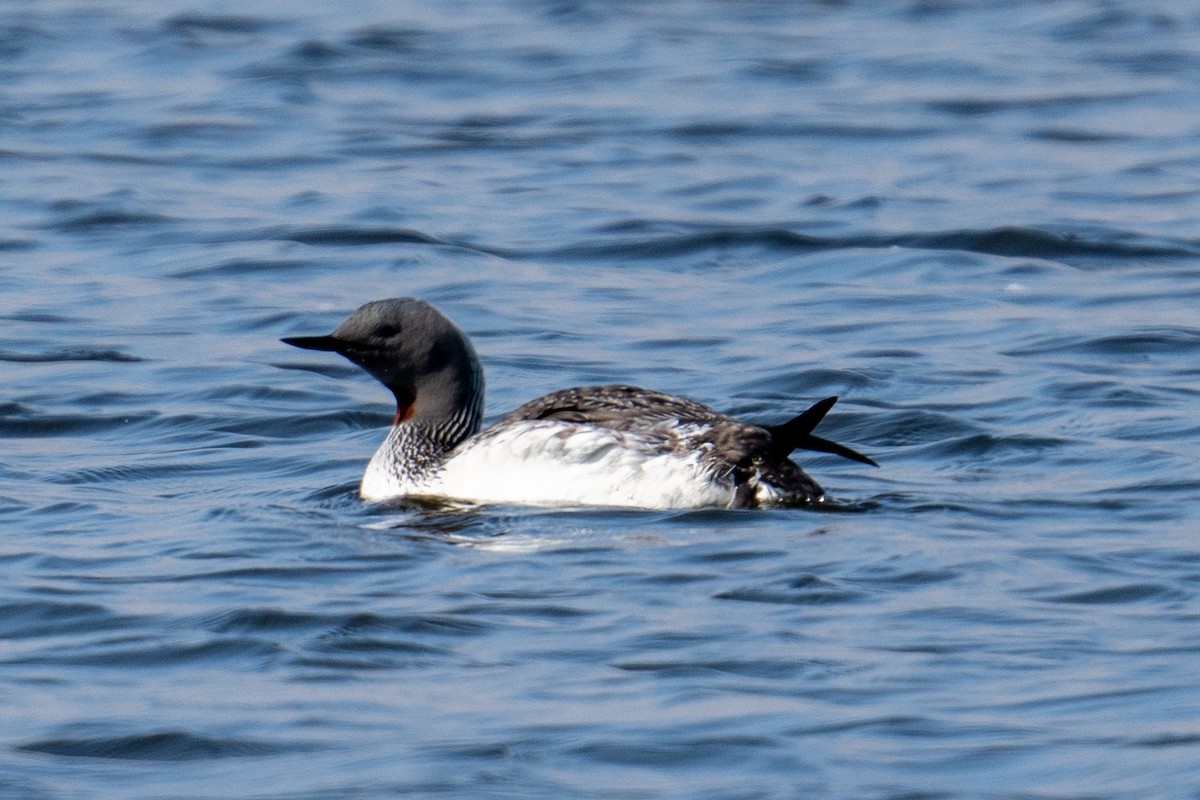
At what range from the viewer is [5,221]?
1551 cm

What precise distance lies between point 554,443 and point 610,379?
114 inches

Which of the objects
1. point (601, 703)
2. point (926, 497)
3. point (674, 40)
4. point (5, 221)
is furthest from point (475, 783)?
point (674, 40)

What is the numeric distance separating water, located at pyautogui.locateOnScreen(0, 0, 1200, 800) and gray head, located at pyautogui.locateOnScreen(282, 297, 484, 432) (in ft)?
1.54

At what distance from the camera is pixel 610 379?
11695 millimetres

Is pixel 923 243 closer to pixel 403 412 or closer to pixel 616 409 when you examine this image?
pixel 403 412

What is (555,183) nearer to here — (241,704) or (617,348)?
(617,348)

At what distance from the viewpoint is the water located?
6.21m

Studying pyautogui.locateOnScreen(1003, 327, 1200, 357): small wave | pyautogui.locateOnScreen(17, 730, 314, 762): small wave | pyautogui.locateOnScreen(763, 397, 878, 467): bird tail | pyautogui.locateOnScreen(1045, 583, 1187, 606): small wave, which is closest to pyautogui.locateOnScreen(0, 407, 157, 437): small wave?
pyautogui.locateOnScreen(763, 397, 878, 467): bird tail

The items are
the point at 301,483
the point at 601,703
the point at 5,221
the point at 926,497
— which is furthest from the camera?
the point at 5,221

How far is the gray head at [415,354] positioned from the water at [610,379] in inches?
18.5

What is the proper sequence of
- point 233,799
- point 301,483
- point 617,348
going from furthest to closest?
1. point 617,348
2. point 301,483
3. point 233,799

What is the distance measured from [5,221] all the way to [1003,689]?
1042 cm

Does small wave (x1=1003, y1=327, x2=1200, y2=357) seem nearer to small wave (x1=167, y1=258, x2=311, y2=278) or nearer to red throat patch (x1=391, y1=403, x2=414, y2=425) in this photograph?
red throat patch (x1=391, y1=403, x2=414, y2=425)

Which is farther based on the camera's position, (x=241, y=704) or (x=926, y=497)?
(x=926, y=497)
